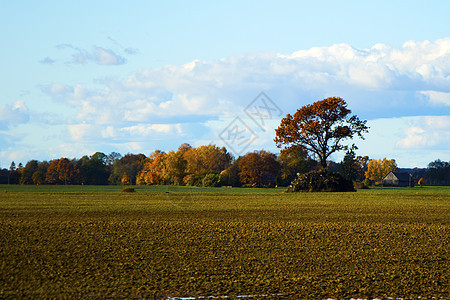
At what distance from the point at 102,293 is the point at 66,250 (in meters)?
4.24

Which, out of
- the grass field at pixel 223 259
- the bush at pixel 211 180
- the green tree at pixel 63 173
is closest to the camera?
the grass field at pixel 223 259

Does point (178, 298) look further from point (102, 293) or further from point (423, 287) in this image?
point (423, 287)

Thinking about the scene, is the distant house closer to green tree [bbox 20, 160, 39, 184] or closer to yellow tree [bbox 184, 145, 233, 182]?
yellow tree [bbox 184, 145, 233, 182]

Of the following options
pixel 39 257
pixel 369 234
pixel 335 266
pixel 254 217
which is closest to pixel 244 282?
pixel 335 266

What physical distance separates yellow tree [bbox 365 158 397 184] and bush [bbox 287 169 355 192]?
101 meters

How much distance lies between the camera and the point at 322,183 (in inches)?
1875

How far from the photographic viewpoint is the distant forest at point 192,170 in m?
78.4

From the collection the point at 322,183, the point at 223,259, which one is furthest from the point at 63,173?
the point at 223,259

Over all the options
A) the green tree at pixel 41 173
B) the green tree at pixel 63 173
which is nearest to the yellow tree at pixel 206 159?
the green tree at pixel 63 173

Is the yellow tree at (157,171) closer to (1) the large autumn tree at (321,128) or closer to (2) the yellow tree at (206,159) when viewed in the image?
(2) the yellow tree at (206,159)

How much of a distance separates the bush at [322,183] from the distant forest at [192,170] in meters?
8.79

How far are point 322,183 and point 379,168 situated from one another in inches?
4172

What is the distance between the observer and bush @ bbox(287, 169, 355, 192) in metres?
47.3

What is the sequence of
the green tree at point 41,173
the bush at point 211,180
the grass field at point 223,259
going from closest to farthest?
the grass field at point 223,259
the bush at point 211,180
the green tree at point 41,173
